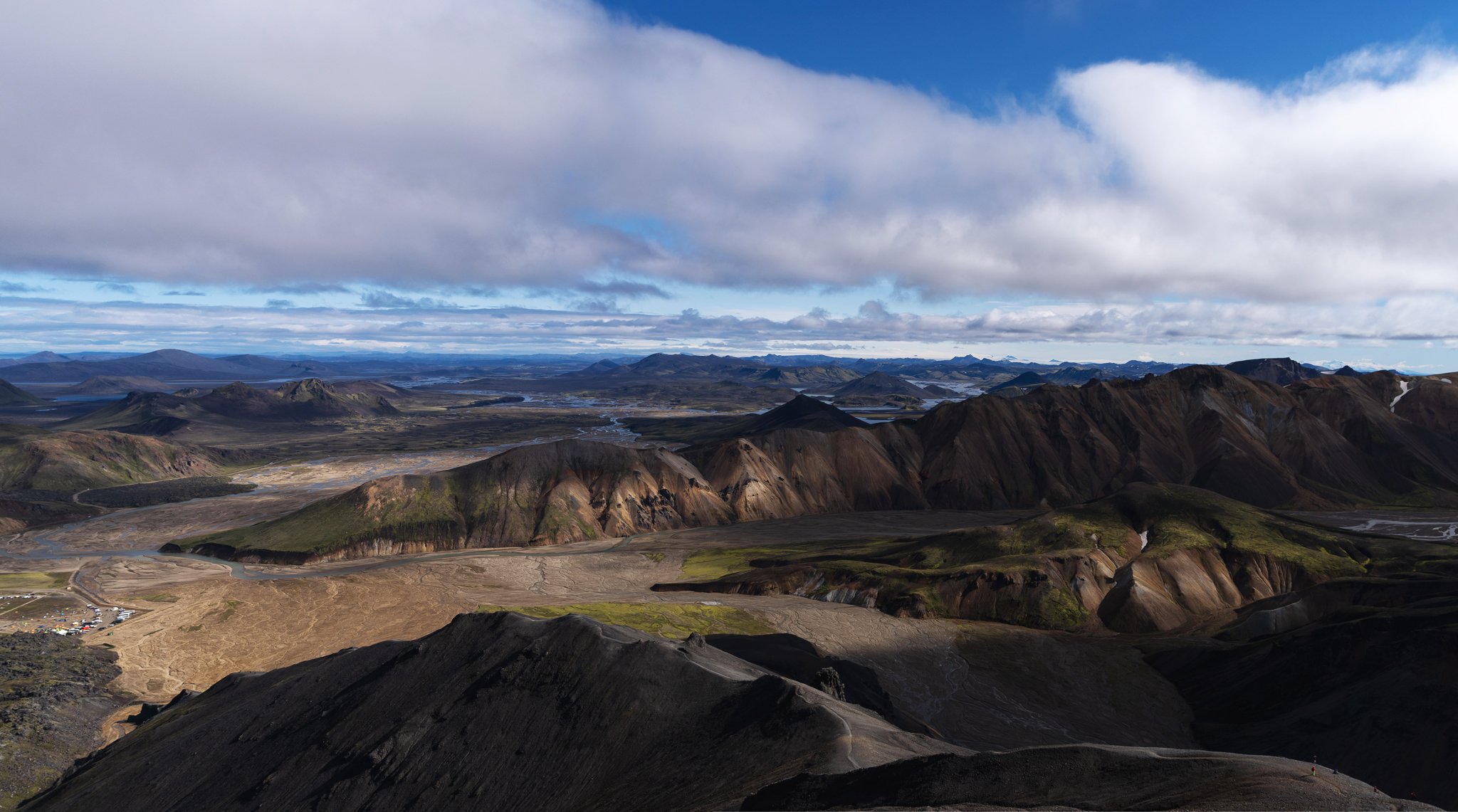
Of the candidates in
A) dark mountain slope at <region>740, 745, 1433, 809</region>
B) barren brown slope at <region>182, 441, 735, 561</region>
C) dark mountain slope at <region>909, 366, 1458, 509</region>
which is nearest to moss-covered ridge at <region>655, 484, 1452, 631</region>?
barren brown slope at <region>182, 441, 735, 561</region>

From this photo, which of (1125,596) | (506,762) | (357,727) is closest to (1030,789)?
(506,762)

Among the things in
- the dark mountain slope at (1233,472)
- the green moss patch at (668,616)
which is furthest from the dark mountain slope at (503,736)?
the dark mountain slope at (1233,472)

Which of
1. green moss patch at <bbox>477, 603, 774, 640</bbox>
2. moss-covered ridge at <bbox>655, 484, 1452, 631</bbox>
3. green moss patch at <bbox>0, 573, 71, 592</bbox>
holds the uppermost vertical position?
moss-covered ridge at <bbox>655, 484, 1452, 631</bbox>

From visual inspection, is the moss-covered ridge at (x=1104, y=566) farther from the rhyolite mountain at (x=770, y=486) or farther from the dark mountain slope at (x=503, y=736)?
the dark mountain slope at (x=503, y=736)

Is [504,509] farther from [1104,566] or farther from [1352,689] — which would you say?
[1352,689]

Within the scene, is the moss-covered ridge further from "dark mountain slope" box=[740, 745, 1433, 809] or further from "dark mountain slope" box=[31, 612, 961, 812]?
"dark mountain slope" box=[740, 745, 1433, 809]

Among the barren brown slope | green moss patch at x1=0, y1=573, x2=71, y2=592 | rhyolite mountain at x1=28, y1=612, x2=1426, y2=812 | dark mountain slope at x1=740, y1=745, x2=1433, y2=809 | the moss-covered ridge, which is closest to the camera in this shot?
dark mountain slope at x1=740, y1=745, x2=1433, y2=809

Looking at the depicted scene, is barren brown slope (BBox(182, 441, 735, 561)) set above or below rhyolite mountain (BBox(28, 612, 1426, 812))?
below

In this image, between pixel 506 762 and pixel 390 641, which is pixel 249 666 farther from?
pixel 506 762
